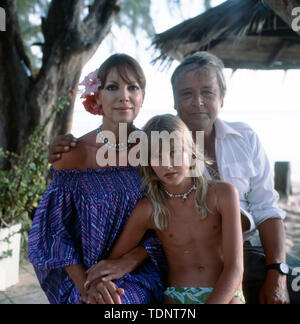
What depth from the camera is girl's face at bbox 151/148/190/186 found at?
1.75 meters

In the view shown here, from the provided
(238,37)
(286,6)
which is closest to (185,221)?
(286,6)

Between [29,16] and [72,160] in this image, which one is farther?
[29,16]

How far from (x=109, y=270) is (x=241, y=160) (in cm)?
113

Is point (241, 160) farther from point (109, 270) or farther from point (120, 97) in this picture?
point (109, 270)

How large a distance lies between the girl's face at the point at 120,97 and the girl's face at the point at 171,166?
0.32 metres

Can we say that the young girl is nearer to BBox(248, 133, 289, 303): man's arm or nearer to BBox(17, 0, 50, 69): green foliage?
BBox(248, 133, 289, 303): man's arm

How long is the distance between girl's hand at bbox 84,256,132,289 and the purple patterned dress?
40mm

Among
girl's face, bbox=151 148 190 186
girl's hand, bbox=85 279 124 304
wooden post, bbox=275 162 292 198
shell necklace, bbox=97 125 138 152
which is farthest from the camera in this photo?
wooden post, bbox=275 162 292 198

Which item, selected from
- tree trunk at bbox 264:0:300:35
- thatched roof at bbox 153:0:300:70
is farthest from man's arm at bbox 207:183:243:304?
thatched roof at bbox 153:0:300:70

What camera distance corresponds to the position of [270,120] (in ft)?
82.9

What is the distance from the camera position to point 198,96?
226 cm

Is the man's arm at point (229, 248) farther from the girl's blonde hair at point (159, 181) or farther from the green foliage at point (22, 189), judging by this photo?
the green foliage at point (22, 189)
